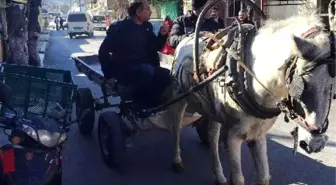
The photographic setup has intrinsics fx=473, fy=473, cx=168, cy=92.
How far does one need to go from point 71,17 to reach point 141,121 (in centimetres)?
3953

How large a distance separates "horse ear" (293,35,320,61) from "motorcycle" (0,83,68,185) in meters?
1.90

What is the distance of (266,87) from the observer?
3.68 metres

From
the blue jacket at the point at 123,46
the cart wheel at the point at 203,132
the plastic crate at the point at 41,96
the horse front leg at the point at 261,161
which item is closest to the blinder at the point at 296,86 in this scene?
the horse front leg at the point at 261,161

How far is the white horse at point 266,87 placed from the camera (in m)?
3.06

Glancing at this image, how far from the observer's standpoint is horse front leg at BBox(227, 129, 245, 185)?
14.0 ft

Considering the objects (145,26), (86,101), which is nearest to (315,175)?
(145,26)

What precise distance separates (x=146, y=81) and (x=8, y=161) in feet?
7.80

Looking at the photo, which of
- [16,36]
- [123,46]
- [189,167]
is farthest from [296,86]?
[16,36]

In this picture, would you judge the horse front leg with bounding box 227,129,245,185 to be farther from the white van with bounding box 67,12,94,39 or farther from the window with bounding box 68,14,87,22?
the window with bounding box 68,14,87,22

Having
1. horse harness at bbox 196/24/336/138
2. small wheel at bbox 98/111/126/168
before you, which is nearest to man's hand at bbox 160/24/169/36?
small wheel at bbox 98/111/126/168

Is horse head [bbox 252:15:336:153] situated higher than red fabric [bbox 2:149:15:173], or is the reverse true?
horse head [bbox 252:15:336:153]

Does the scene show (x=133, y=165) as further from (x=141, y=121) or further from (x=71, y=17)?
(x=71, y=17)

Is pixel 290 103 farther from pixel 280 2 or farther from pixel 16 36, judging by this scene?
pixel 280 2

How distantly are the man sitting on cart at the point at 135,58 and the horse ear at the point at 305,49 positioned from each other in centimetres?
282
